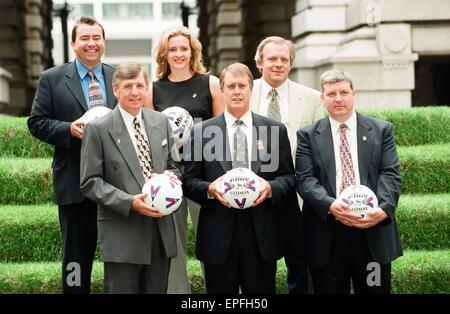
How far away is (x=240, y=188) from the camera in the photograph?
210 inches

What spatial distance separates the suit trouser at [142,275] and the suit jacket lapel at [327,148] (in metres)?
1.19

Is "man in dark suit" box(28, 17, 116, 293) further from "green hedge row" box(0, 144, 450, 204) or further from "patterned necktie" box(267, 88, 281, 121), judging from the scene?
"green hedge row" box(0, 144, 450, 204)

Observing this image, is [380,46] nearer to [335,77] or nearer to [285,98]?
[285,98]

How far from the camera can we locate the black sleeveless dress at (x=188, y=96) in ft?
20.3

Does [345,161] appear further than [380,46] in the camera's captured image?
No

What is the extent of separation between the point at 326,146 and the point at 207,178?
83cm

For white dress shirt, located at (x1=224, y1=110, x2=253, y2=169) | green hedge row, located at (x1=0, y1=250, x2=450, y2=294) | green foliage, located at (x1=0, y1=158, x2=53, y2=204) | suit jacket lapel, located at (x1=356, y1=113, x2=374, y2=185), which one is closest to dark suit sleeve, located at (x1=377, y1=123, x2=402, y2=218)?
suit jacket lapel, located at (x1=356, y1=113, x2=374, y2=185)

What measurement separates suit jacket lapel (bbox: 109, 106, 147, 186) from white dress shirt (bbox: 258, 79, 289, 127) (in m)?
1.24

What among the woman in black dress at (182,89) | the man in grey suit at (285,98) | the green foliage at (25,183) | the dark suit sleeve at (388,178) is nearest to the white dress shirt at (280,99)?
the man in grey suit at (285,98)

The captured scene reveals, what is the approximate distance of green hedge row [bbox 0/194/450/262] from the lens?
303 inches

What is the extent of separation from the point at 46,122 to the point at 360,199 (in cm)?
227

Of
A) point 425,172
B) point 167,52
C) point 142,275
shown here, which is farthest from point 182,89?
point 425,172

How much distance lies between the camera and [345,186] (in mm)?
5551

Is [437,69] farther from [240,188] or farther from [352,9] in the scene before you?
[240,188]
